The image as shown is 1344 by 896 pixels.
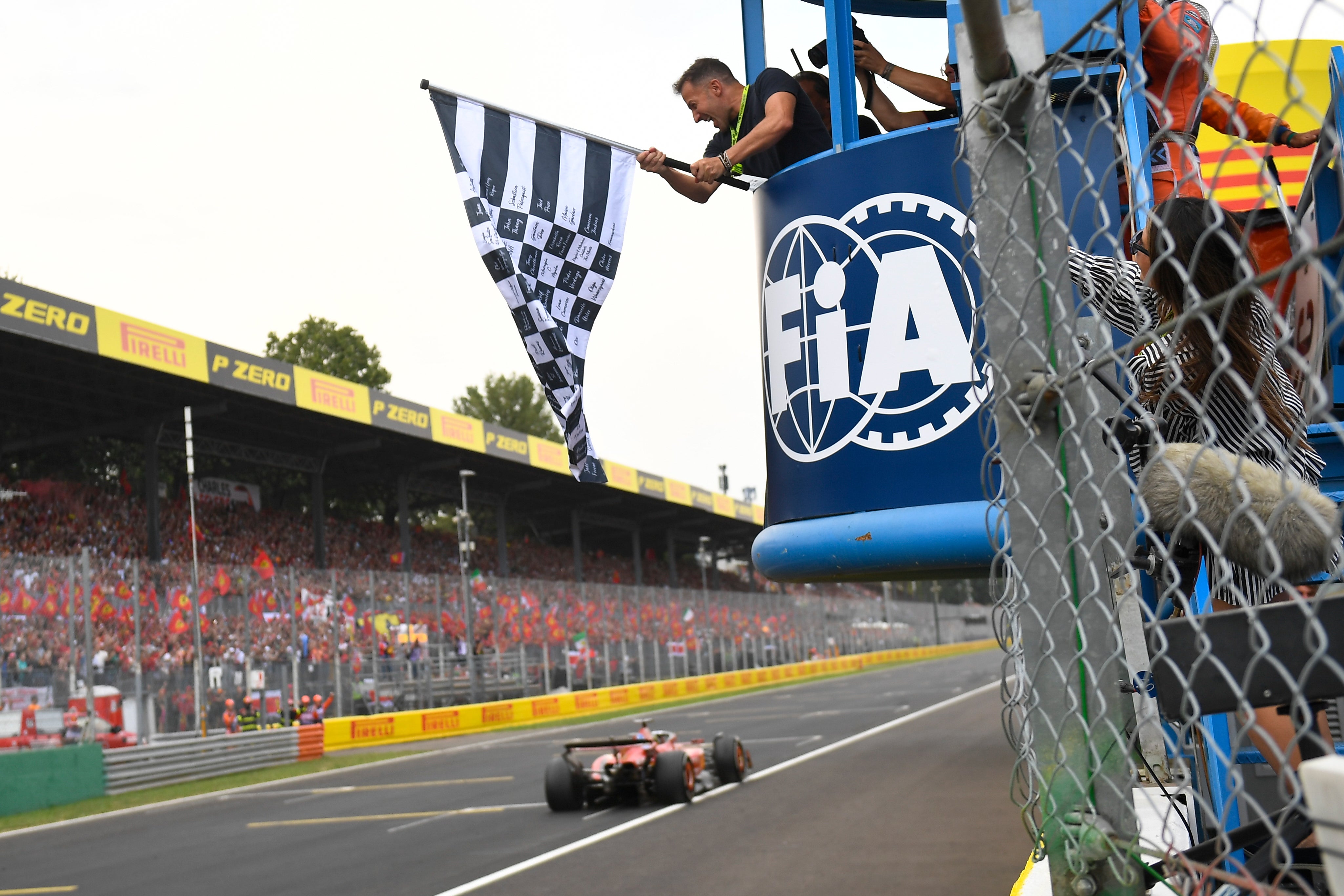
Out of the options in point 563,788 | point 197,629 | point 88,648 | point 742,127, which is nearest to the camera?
point 742,127

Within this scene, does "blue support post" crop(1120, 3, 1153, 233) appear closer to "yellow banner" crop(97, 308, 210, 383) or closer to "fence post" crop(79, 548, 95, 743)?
"fence post" crop(79, 548, 95, 743)

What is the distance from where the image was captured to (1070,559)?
1.72 metres

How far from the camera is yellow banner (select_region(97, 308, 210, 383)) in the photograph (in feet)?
65.3

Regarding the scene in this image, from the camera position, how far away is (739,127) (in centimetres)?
418

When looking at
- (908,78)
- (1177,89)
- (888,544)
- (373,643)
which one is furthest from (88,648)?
(1177,89)

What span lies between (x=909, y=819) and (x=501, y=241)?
22.4 ft

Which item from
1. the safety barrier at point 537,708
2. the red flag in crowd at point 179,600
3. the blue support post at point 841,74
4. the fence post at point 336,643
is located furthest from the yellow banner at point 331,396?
the blue support post at point 841,74

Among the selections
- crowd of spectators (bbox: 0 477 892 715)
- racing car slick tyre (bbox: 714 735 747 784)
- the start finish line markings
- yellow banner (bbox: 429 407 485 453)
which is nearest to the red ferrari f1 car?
racing car slick tyre (bbox: 714 735 747 784)

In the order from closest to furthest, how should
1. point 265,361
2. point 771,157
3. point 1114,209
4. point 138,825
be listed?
point 1114,209
point 771,157
point 138,825
point 265,361

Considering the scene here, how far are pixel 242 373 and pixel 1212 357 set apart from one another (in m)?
23.1

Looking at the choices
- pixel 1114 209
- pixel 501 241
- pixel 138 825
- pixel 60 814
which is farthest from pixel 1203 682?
pixel 60 814

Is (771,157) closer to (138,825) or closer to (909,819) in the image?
(909,819)

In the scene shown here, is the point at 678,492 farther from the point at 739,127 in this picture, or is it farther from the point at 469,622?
the point at 739,127

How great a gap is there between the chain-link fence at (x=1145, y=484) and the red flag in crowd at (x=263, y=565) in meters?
20.2
